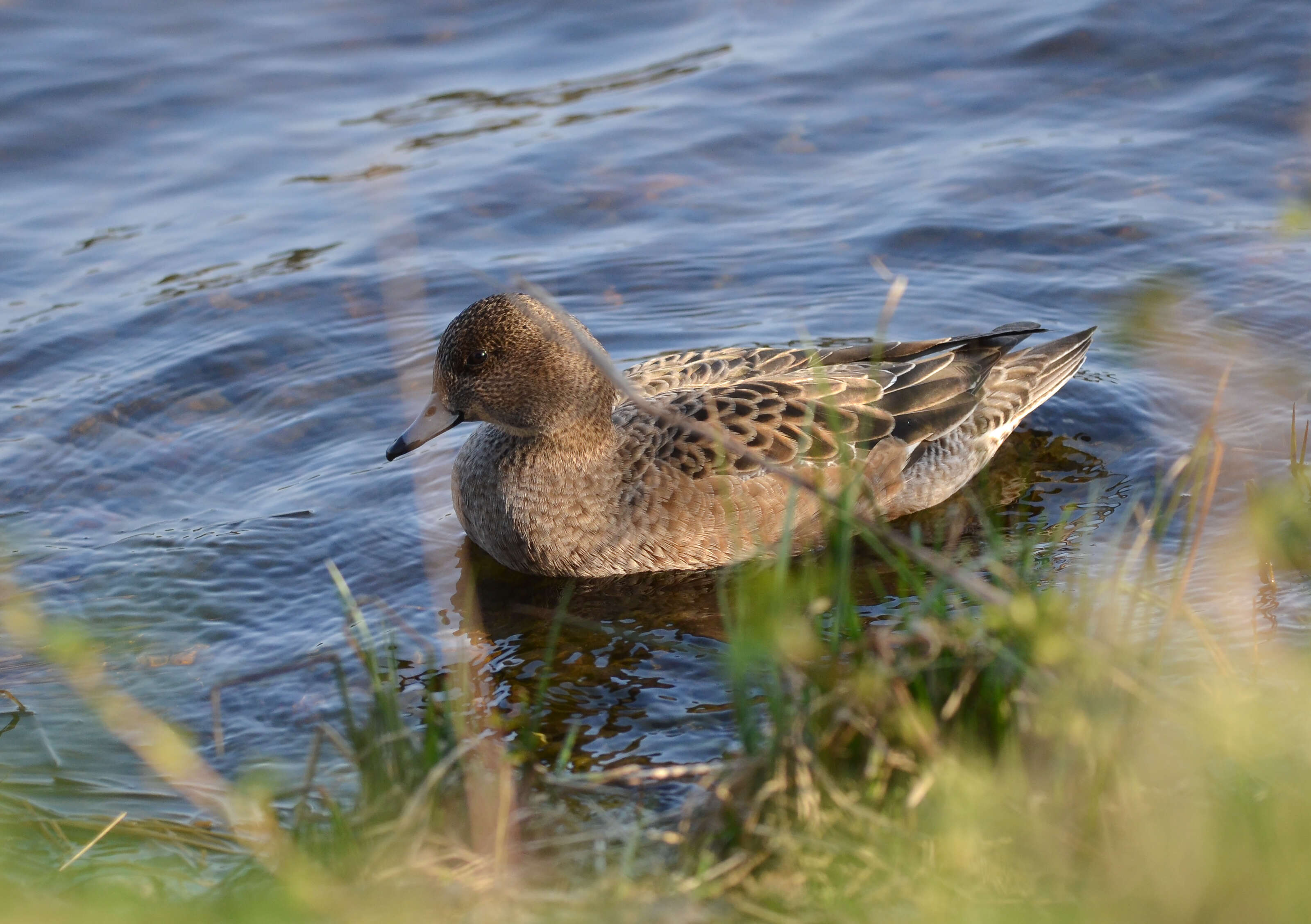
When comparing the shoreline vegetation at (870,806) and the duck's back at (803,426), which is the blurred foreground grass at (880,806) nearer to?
the shoreline vegetation at (870,806)

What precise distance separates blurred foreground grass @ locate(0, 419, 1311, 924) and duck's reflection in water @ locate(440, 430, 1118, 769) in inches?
15.8

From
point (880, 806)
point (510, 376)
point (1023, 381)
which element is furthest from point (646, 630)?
point (1023, 381)

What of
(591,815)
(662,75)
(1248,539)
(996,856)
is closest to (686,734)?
(591,815)

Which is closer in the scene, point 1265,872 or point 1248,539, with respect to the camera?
point 1265,872

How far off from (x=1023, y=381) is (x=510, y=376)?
2.64 m

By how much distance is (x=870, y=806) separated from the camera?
356cm

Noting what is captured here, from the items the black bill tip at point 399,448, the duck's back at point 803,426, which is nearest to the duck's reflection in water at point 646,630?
the duck's back at point 803,426

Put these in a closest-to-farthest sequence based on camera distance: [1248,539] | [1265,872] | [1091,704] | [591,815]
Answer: [1265,872] → [1091,704] → [591,815] → [1248,539]

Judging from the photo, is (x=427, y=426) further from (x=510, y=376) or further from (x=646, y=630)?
(x=646, y=630)

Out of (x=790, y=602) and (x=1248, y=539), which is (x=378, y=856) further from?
(x=1248, y=539)

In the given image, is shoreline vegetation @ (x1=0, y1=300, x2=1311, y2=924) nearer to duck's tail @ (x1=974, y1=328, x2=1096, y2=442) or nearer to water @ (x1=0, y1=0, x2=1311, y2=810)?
water @ (x1=0, y1=0, x2=1311, y2=810)

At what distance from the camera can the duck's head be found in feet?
20.6

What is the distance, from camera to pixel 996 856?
3465 mm

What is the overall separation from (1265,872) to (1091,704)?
55 cm
